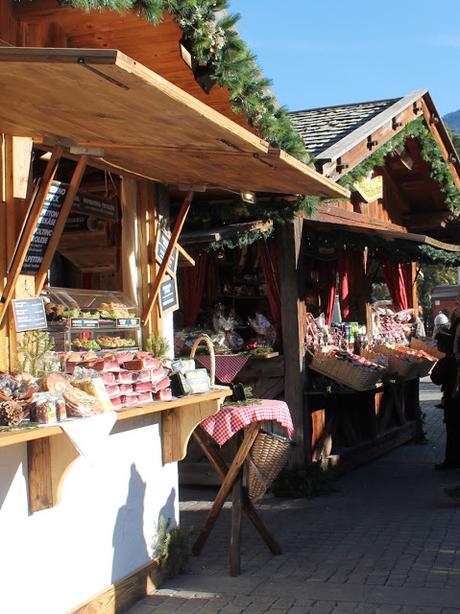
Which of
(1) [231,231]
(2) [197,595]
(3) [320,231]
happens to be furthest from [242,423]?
(3) [320,231]

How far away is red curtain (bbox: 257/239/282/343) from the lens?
8.85 metres

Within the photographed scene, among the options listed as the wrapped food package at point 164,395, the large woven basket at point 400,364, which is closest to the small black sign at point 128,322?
the wrapped food package at point 164,395

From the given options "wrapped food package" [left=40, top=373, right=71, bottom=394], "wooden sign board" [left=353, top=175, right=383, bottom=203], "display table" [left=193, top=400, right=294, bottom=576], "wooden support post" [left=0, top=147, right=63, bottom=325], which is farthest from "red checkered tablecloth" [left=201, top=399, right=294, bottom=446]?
"wooden sign board" [left=353, top=175, right=383, bottom=203]

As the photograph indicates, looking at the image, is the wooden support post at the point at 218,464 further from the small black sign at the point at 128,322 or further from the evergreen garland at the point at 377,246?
the evergreen garland at the point at 377,246

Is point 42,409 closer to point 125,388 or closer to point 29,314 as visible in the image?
point 29,314

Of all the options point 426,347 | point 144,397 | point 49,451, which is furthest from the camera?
point 426,347

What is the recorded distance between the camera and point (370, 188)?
10.8 m

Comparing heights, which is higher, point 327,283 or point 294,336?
point 327,283

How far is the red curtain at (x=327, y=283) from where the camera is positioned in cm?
1065

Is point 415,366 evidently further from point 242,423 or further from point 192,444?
point 242,423

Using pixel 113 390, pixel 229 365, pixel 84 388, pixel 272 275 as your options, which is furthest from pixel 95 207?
pixel 272 275

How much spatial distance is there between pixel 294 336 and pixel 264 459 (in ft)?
9.13

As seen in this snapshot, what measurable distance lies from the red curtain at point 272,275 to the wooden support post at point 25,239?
454 cm

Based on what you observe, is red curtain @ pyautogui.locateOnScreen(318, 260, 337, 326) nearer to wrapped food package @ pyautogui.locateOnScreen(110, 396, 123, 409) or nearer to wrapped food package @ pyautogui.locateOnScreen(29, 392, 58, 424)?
wrapped food package @ pyautogui.locateOnScreen(110, 396, 123, 409)
